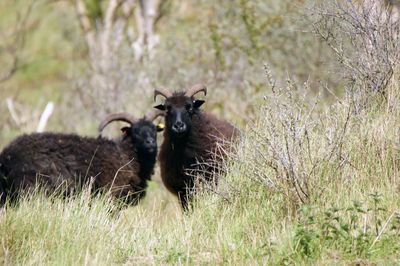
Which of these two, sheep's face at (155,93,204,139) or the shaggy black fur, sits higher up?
sheep's face at (155,93,204,139)

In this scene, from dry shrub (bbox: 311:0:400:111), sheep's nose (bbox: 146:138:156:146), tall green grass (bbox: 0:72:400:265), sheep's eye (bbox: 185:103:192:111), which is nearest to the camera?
tall green grass (bbox: 0:72:400:265)

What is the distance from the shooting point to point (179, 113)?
473 inches

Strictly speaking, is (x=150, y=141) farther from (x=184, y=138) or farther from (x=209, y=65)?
(x=209, y=65)

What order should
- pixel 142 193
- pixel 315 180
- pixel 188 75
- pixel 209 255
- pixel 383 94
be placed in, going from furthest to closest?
pixel 188 75, pixel 142 193, pixel 383 94, pixel 315 180, pixel 209 255

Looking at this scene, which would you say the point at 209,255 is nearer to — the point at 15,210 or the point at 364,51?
the point at 15,210

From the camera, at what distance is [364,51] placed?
938 centimetres

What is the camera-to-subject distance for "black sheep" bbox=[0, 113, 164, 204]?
460 inches

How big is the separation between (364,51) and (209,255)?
10.9 feet

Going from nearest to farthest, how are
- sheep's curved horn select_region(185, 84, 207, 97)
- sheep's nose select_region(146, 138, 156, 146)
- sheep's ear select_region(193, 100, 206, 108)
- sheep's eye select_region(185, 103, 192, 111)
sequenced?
sheep's eye select_region(185, 103, 192, 111), sheep's ear select_region(193, 100, 206, 108), sheep's curved horn select_region(185, 84, 207, 97), sheep's nose select_region(146, 138, 156, 146)

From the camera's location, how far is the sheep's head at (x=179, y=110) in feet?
39.0

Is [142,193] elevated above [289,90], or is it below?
below

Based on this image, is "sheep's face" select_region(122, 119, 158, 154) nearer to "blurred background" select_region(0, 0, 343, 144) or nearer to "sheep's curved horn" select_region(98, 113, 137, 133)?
"sheep's curved horn" select_region(98, 113, 137, 133)

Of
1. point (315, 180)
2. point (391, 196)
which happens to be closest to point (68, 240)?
point (315, 180)

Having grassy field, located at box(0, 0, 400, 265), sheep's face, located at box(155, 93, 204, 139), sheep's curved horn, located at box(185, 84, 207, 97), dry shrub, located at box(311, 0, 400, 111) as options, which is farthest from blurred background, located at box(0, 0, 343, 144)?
grassy field, located at box(0, 0, 400, 265)
